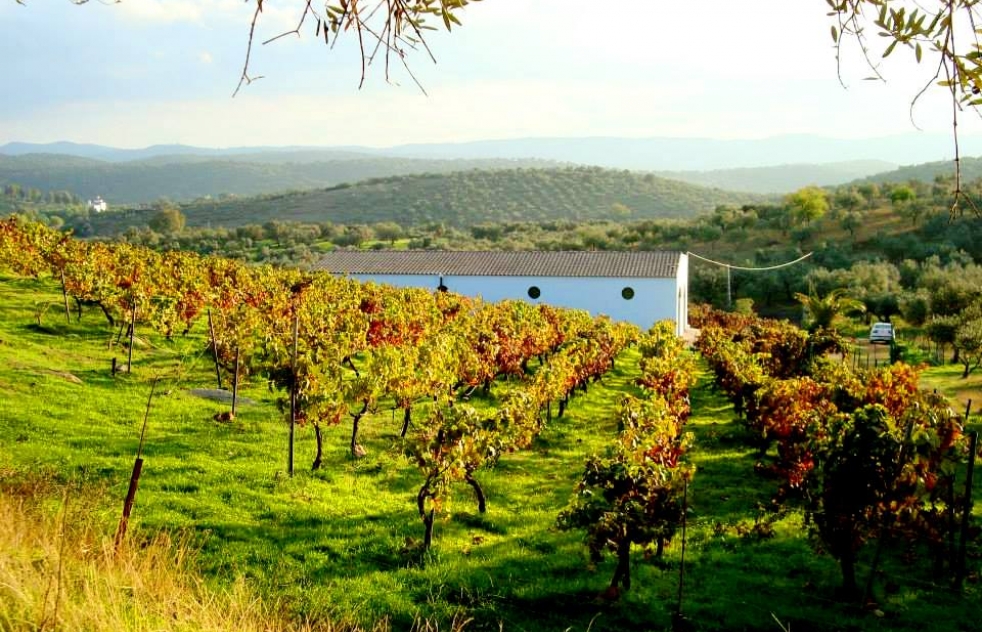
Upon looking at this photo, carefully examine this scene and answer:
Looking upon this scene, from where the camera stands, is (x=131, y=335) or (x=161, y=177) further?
(x=161, y=177)

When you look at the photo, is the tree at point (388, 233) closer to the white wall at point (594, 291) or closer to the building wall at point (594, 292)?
the building wall at point (594, 292)

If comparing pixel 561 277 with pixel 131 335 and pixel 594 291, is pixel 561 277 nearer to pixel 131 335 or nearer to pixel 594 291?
pixel 594 291

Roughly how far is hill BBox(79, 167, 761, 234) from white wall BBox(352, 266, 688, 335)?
5361 cm

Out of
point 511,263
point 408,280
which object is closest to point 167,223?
point 408,280

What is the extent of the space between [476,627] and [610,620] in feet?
4.40

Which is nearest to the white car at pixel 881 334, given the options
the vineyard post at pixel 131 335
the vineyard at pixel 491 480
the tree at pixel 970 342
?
the tree at pixel 970 342

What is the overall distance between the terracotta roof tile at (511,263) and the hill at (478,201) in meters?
49.5

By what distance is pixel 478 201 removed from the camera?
10569 centimetres

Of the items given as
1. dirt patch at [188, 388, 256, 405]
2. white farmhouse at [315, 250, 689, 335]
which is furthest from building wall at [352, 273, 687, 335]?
dirt patch at [188, 388, 256, 405]

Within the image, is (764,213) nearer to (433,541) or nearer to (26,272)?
(26,272)

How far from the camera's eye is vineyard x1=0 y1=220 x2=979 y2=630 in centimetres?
733

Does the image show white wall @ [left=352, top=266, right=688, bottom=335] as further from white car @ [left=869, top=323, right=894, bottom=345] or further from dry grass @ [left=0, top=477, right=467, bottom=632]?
dry grass @ [left=0, top=477, right=467, bottom=632]

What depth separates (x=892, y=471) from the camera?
7.64 m

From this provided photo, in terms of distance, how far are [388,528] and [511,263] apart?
3261 cm
